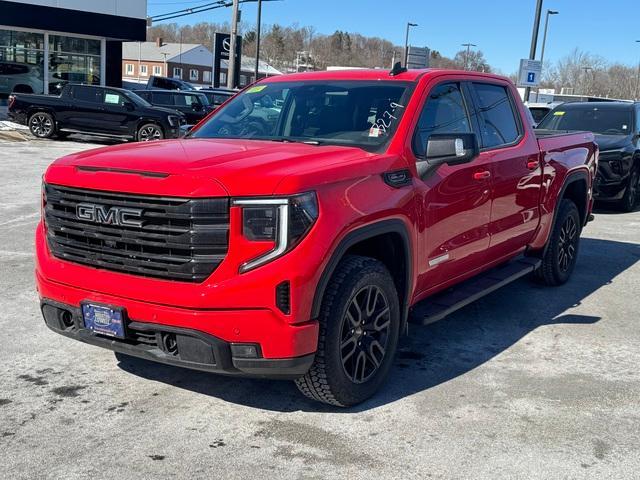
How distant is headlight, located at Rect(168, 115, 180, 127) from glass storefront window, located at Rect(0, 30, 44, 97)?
13.1m

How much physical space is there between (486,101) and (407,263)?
194 cm

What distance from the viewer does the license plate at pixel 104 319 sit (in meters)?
3.51

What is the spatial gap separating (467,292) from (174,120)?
50.6 feet

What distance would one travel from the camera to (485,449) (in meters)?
3.51

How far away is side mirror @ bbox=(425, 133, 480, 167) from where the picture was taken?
4152 mm

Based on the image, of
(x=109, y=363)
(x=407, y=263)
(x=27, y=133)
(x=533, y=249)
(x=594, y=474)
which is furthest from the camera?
(x=27, y=133)

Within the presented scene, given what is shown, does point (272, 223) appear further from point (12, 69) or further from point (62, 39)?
point (62, 39)

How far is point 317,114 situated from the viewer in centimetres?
475

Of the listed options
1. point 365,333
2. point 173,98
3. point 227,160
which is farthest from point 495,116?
point 173,98

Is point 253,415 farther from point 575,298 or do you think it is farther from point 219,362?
point 575,298

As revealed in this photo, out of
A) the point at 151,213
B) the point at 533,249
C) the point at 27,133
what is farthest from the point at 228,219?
the point at 27,133

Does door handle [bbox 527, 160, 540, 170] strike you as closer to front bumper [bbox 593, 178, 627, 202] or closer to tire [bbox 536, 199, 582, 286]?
tire [bbox 536, 199, 582, 286]

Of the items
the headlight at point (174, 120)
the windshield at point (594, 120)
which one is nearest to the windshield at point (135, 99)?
the headlight at point (174, 120)

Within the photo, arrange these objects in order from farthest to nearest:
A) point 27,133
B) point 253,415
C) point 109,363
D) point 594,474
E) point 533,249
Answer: point 27,133, point 533,249, point 109,363, point 253,415, point 594,474
